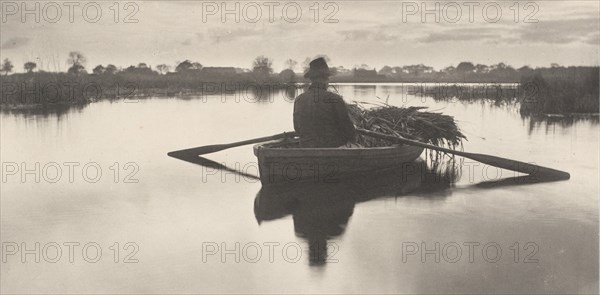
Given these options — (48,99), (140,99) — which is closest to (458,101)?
(140,99)

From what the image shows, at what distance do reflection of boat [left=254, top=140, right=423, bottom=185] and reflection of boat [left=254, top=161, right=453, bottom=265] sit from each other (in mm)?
164

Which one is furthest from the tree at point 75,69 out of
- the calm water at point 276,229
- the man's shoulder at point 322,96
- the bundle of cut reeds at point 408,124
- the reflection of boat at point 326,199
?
the man's shoulder at point 322,96

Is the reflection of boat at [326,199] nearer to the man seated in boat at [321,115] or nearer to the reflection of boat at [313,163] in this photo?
the reflection of boat at [313,163]

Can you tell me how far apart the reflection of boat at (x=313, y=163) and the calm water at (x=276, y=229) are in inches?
10.3

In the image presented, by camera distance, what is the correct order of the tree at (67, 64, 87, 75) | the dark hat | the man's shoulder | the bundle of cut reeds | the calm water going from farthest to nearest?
1. the tree at (67, 64, 87, 75)
2. the bundle of cut reeds
3. the man's shoulder
4. the dark hat
5. the calm water

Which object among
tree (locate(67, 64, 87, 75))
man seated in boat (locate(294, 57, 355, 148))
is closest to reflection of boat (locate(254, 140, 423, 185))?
man seated in boat (locate(294, 57, 355, 148))

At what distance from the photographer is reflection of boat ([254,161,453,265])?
7.19 meters

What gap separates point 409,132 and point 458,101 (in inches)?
832

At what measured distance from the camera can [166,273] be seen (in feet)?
19.0

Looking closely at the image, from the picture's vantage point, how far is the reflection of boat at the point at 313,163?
893cm

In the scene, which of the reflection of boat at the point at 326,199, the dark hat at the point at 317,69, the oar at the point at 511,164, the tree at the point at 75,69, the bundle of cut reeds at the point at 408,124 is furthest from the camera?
the tree at the point at 75,69

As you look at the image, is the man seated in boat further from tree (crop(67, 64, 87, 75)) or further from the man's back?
tree (crop(67, 64, 87, 75))

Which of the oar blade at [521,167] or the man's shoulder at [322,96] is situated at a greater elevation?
the man's shoulder at [322,96]

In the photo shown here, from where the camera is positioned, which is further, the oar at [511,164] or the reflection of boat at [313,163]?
the oar at [511,164]
